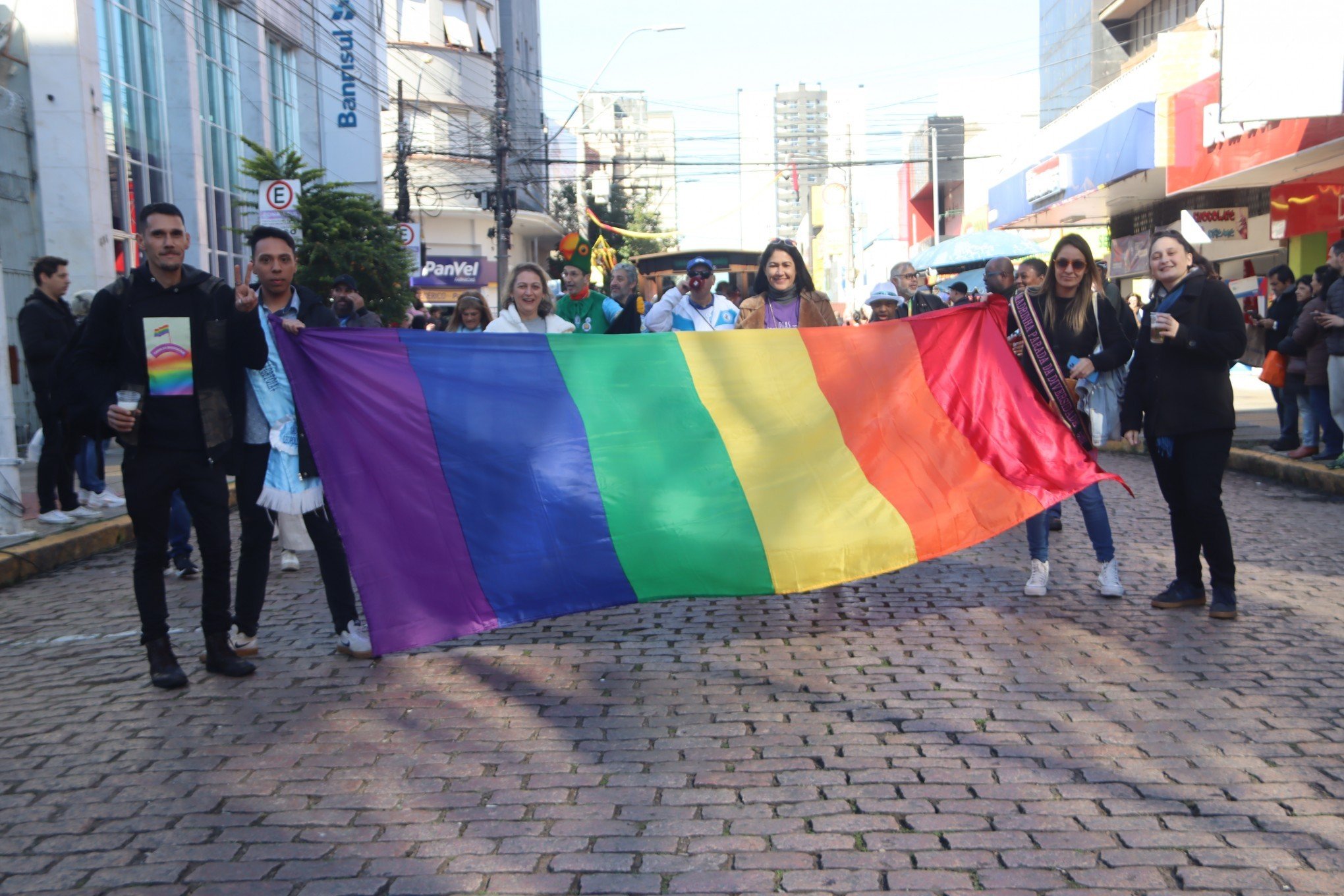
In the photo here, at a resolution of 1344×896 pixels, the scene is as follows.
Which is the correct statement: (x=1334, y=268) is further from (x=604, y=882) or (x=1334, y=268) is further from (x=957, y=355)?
(x=604, y=882)

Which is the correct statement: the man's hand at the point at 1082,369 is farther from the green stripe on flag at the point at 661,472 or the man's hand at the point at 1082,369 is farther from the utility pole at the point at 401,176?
the utility pole at the point at 401,176

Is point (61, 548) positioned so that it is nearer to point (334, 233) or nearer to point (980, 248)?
point (334, 233)

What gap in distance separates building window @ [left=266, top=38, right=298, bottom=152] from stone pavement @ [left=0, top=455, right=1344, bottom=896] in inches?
887

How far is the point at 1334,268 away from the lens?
10.4 m

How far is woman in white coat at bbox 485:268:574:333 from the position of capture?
689cm

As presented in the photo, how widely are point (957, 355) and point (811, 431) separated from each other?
1.06m

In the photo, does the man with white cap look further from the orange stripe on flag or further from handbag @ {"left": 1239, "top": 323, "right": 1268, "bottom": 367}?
the orange stripe on flag

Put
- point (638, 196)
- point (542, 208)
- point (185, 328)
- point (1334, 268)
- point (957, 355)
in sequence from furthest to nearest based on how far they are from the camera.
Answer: point (638, 196), point (542, 208), point (1334, 268), point (957, 355), point (185, 328)

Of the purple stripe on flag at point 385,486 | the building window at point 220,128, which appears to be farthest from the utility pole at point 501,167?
the purple stripe on flag at point 385,486

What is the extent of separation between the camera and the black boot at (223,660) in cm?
515

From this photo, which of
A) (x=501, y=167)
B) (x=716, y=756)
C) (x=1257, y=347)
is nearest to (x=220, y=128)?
(x=501, y=167)

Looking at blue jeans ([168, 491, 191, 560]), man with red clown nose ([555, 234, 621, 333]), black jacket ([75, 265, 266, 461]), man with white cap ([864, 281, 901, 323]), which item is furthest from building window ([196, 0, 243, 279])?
black jacket ([75, 265, 266, 461])

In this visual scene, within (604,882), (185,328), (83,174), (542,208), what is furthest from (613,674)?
(542,208)

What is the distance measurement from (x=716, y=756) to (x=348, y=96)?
30.2 m
